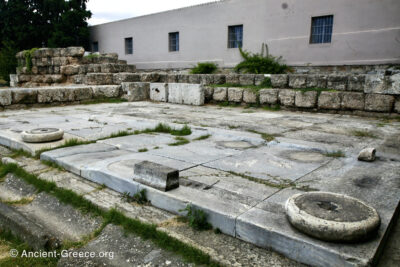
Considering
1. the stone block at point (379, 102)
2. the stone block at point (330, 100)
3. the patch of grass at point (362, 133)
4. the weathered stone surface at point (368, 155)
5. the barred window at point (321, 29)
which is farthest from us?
the barred window at point (321, 29)

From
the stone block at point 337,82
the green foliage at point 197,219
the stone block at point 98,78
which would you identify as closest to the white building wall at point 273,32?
the stone block at point 337,82

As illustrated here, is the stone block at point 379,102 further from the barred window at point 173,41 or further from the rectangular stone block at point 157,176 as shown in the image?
the barred window at point 173,41

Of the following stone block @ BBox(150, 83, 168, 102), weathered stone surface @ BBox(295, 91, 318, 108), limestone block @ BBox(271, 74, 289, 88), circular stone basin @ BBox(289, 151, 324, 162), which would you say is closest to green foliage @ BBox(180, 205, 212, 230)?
circular stone basin @ BBox(289, 151, 324, 162)

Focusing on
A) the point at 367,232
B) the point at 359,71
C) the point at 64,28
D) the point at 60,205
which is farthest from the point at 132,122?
the point at 64,28

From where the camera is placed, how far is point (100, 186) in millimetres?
3018

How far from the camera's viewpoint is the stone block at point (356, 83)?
7215 mm

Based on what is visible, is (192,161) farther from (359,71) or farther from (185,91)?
(359,71)

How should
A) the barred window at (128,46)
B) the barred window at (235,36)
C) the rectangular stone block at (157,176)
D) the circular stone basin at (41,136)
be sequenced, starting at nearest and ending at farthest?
1. the rectangular stone block at (157,176)
2. the circular stone basin at (41,136)
3. the barred window at (235,36)
4. the barred window at (128,46)

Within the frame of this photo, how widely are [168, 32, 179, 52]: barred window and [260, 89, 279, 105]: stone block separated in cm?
957

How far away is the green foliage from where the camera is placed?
226cm

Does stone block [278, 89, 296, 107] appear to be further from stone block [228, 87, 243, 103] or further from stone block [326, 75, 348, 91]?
stone block [228, 87, 243, 103]

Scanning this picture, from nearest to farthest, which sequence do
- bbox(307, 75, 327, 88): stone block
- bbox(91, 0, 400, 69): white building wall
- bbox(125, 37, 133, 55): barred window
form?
bbox(307, 75, 327, 88): stone block
bbox(91, 0, 400, 69): white building wall
bbox(125, 37, 133, 55): barred window

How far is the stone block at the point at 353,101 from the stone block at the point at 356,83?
0.23 m

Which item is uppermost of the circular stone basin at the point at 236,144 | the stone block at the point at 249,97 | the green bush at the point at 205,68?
the green bush at the point at 205,68
